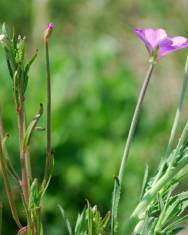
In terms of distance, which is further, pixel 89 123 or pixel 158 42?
pixel 89 123

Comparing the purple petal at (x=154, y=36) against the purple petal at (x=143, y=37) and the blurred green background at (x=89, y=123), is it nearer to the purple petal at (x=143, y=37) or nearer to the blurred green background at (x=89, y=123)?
the purple petal at (x=143, y=37)

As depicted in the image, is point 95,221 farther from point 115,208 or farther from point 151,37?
point 151,37

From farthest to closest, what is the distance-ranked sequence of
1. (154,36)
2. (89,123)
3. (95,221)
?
(89,123)
(154,36)
(95,221)

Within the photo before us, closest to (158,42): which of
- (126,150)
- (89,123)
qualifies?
(126,150)

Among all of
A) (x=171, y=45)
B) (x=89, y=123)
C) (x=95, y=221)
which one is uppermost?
(x=171, y=45)

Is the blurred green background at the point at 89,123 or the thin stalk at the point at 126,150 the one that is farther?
the blurred green background at the point at 89,123

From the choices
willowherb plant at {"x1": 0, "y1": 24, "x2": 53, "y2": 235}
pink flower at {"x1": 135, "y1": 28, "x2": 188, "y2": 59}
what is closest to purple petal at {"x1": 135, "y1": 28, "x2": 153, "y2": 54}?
pink flower at {"x1": 135, "y1": 28, "x2": 188, "y2": 59}

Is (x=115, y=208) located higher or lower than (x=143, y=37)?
lower

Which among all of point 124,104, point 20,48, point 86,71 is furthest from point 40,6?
point 20,48

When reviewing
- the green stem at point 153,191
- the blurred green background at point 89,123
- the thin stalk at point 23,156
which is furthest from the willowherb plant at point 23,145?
the blurred green background at point 89,123
